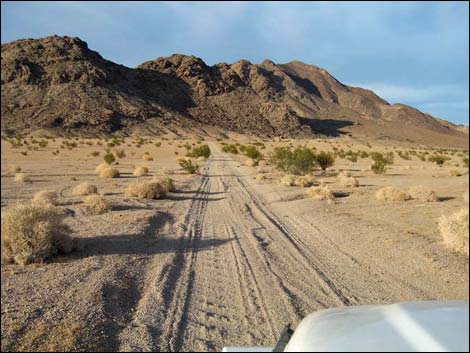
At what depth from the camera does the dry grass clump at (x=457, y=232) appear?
423 inches

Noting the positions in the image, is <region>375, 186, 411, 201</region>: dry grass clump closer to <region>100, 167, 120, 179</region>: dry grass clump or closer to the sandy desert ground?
the sandy desert ground

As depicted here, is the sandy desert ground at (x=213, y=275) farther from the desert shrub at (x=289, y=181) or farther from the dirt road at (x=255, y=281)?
the desert shrub at (x=289, y=181)

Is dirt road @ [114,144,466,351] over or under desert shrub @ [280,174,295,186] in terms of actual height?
under

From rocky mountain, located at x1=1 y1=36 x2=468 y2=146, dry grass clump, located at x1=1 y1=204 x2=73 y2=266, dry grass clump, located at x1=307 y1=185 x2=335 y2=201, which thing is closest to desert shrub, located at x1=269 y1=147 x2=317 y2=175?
dry grass clump, located at x1=307 y1=185 x2=335 y2=201

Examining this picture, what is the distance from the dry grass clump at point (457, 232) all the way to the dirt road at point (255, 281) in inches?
43.8

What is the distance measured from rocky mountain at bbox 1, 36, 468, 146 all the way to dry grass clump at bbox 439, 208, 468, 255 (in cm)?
9539

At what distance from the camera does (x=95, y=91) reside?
112 meters

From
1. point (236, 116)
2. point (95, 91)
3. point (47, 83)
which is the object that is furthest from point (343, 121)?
point (47, 83)

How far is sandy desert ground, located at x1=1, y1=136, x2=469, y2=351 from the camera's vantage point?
6.11 meters

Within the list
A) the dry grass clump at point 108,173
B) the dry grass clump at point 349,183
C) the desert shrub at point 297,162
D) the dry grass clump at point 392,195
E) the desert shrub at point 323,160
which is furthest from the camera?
the desert shrub at point 323,160

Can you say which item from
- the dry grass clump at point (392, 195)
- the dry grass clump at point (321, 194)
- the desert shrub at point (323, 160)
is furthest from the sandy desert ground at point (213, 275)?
the desert shrub at point (323, 160)

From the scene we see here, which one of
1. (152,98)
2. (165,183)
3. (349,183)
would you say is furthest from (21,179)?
(152,98)

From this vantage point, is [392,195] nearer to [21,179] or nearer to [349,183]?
[349,183]

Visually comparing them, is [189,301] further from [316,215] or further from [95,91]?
[95,91]
